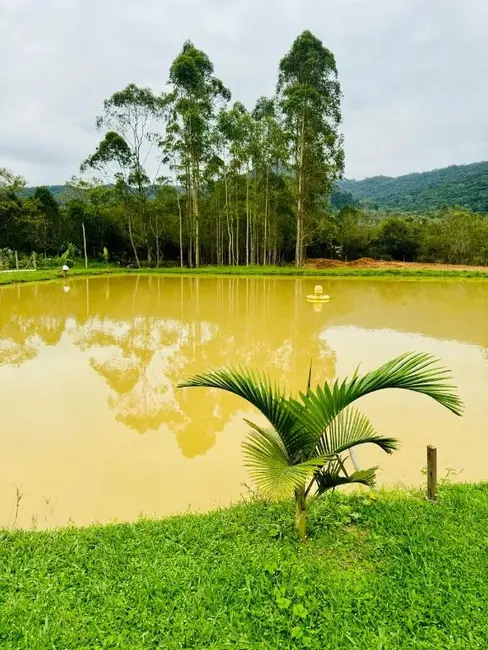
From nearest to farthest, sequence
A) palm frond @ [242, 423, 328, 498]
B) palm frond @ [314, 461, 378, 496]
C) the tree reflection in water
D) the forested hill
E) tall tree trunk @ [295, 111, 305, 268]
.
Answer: palm frond @ [242, 423, 328, 498], palm frond @ [314, 461, 378, 496], the tree reflection in water, tall tree trunk @ [295, 111, 305, 268], the forested hill

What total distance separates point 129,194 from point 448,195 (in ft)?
133

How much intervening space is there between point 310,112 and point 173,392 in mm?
16990

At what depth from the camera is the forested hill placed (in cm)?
4425

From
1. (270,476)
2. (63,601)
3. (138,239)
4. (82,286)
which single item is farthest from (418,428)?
(138,239)

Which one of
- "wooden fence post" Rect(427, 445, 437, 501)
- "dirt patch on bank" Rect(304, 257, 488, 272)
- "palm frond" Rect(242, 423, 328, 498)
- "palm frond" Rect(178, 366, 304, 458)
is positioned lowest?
"wooden fence post" Rect(427, 445, 437, 501)

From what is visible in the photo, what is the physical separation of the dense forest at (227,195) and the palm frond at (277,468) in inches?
706

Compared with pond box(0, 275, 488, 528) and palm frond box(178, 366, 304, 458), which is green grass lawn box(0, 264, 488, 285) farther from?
palm frond box(178, 366, 304, 458)

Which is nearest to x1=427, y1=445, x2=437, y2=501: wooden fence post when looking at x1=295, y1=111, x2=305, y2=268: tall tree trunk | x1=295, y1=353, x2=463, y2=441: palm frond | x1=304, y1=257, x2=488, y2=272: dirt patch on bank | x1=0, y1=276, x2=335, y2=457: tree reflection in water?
x1=295, y1=353, x2=463, y2=441: palm frond

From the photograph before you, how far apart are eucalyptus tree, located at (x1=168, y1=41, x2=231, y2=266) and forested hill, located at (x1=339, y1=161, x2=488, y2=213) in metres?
29.3

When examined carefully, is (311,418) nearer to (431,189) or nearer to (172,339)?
(172,339)

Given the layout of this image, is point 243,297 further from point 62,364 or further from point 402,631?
point 402,631

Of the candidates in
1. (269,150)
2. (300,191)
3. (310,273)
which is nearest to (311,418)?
(310,273)

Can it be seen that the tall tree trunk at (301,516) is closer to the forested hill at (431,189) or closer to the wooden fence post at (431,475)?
the wooden fence post at (431,475)

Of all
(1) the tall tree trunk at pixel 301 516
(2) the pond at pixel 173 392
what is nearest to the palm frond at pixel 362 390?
(1) the tall tree trunk at pixel 301 516
